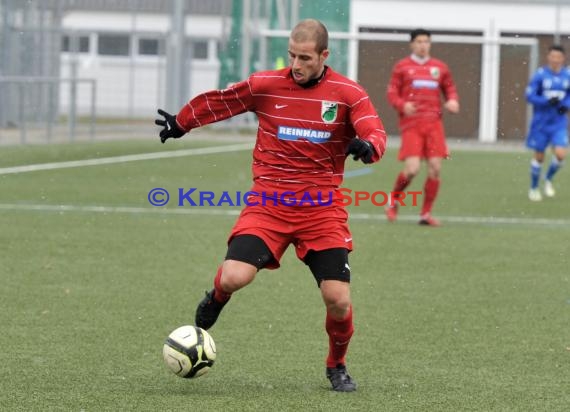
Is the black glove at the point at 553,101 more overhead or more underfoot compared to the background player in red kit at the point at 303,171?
more overhead

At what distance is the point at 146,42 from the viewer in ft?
107

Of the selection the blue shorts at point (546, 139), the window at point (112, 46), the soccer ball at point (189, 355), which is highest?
the window at point (112, 46)

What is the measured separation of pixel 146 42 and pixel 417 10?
6.96m

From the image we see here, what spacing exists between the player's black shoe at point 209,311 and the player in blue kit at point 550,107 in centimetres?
1087

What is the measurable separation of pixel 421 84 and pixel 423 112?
0.93 feet

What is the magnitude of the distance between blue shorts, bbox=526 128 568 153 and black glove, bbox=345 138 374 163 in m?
11.2

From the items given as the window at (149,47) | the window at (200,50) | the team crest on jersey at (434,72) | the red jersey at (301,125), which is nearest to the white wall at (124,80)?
the window at (149,47)

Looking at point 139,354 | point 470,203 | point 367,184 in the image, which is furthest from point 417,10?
point 139,354

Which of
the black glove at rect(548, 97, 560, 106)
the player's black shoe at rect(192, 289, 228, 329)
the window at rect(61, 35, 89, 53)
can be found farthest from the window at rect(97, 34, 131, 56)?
the player's black shoe at rect(192, 289, 228, 329)

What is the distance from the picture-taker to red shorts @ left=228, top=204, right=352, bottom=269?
19.5ft

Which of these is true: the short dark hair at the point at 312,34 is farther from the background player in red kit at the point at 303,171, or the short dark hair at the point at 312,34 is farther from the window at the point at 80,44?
the window at the point at 80,44

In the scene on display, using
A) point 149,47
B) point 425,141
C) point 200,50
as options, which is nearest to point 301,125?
point 425,141

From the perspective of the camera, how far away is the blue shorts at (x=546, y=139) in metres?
16.5

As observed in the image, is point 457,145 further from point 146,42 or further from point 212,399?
point 212,399
